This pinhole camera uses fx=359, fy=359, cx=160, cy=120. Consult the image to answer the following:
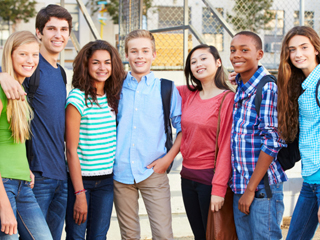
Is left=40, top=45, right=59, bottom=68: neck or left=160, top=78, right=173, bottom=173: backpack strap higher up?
left=40, top=45, right=59, bottom=68: neck

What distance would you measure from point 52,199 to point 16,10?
14469 millimetres

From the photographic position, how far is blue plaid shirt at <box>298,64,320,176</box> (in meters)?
2.24

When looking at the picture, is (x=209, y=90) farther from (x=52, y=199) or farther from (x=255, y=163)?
(x=52, y=199)

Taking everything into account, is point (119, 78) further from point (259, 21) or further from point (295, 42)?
point (259, 21)

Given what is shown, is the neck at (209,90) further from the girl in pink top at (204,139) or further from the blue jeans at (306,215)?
the blue jeans at (306,215)

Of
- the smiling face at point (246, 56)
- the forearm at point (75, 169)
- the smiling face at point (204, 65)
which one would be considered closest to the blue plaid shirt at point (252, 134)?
the smiling face at point (246, 56)

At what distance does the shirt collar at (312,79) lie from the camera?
7.47 feet

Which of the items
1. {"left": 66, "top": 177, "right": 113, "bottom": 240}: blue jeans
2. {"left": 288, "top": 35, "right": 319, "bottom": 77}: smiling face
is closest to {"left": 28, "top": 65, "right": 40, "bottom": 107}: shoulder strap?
{"left": 66, "top": 177, "right": 113, "bottom": 240}: blue jeans

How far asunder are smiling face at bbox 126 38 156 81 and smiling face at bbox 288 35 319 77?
1064mm

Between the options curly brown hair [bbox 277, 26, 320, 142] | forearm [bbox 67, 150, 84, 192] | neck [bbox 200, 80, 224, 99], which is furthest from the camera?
neck [bbox 200, 80, 224, 99]

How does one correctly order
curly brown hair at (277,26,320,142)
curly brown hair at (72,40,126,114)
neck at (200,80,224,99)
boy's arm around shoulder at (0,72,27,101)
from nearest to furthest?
boy's arm around shoulder at (0,72,27,101) → curly brown hair at (277,26,320,142) → curly brown hair at (72,40,126,114) → neck at (200,80,224,99)

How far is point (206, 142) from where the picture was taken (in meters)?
2.62

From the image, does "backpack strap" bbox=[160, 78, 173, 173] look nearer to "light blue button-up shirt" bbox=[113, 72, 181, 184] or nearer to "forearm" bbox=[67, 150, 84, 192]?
"light blue button-up shirt" bbox=[113, 72, 181, 184]

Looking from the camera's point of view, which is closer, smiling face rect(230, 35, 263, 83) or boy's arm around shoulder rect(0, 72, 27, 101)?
boy's arm around shoulder rect(0, 72, 27, 101)
